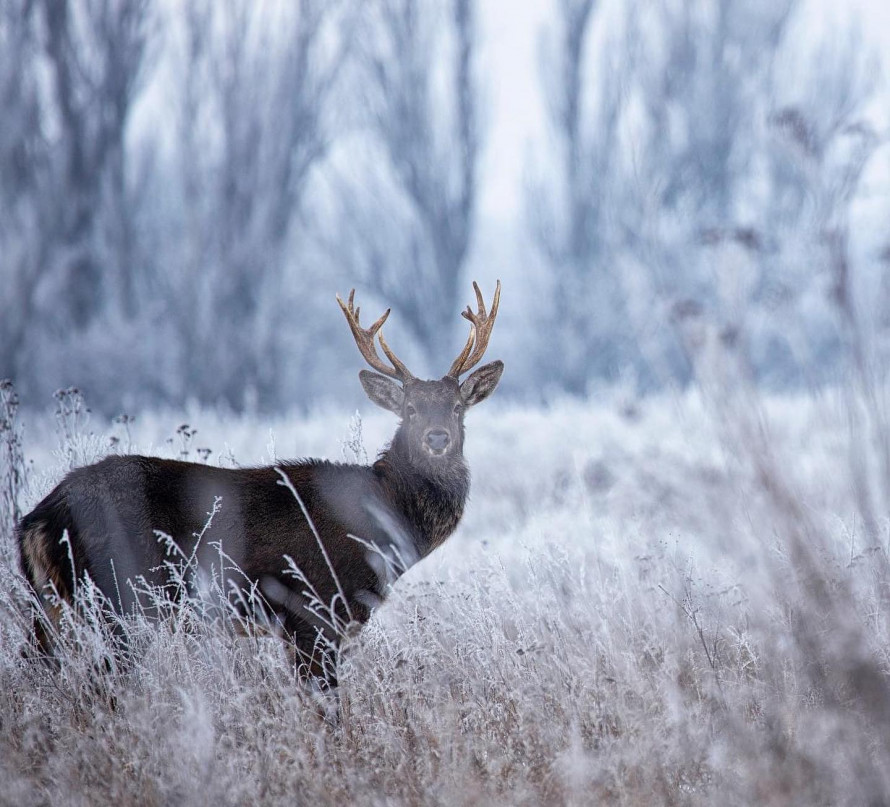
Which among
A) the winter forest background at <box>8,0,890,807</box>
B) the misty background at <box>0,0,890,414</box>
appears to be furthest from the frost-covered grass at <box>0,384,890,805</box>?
the misty background at <box>0,0,890,414</box>

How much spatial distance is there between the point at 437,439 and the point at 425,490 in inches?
9.5

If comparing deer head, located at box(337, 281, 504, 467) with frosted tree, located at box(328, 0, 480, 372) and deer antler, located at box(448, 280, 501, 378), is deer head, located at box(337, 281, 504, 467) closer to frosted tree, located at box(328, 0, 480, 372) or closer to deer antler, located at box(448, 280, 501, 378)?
deer antler, located at box(448, 280, 501, 378)

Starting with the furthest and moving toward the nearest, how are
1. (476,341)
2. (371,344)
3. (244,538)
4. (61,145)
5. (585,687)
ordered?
1. (61,145)
2. (476,341)
3. (371,344)
4. (244,538)
5. (585,687)

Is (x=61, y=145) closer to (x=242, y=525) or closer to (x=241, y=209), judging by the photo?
(x=241, y=209)

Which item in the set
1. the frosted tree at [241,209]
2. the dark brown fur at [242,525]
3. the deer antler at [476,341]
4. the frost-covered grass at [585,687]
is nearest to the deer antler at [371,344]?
the deer antler at [476,341]

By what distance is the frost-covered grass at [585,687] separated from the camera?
228cm

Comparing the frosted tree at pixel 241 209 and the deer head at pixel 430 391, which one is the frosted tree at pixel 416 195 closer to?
the frosted tree at pixel 241 209

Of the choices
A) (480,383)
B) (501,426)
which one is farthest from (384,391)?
(501,426)

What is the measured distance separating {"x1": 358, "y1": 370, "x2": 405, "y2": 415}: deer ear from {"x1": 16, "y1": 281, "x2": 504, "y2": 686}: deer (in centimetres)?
39

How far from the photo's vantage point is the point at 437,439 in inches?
189

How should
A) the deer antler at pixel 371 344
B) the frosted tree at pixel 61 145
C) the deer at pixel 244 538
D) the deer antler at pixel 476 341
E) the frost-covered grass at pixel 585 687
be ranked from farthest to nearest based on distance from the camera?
the frosted tree at pixel 61 145
the deer antler at pixel 476 341
the deer antler at pixel 371 344
the deer at pixel 244 538
the frost-covered grass at pixel 585 687

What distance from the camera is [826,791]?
2.51 meters

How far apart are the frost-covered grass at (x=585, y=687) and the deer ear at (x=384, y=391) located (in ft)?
3.17

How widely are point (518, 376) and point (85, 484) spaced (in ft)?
78.5
